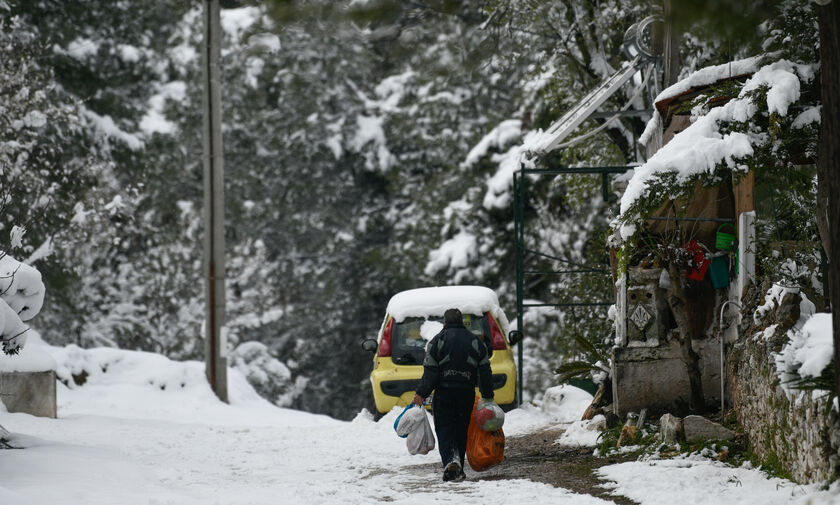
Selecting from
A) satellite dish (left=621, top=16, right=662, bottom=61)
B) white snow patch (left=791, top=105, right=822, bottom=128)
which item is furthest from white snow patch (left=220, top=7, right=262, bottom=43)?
white snow patch (left=791, top=105, right=822, bottom=128)

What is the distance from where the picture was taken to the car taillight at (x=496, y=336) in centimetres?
1278

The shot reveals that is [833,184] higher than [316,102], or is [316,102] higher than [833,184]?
[316,102]

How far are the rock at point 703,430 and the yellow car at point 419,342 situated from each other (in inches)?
152

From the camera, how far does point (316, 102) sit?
3416cm

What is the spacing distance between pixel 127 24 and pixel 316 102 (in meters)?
8.73

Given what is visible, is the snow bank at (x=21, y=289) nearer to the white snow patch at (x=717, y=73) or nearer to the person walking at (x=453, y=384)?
the person walking at (x=453, y=384)

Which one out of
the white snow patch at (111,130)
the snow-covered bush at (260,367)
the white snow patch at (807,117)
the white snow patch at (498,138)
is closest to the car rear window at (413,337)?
the white snow patch at (807,117)

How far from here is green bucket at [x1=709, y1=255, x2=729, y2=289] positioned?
1047 cm

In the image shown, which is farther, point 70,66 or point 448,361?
point 70,66

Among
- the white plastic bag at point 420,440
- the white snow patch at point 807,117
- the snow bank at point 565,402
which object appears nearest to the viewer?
the white snow patch at point 807,117

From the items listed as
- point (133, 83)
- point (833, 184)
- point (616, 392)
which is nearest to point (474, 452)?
point (616, 392)

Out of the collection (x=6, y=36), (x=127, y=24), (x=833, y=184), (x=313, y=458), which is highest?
(x=127, y=24)

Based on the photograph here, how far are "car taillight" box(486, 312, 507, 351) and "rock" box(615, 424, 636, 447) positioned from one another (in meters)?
3.06

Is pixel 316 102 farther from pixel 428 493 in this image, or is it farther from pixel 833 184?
pixel 833 184
